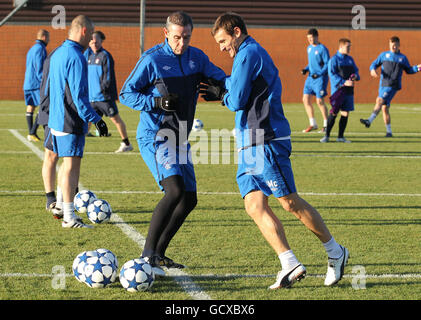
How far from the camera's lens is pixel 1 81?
96.4 ft

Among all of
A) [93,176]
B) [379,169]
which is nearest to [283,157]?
[93,176]

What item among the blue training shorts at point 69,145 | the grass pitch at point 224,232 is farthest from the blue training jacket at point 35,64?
the blue training shorts at point 69,145

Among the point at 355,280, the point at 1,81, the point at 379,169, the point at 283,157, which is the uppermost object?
the point at 283,157

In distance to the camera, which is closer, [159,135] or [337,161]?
[159,135]

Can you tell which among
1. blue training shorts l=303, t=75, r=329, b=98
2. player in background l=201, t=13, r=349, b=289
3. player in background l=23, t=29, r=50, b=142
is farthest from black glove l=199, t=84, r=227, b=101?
blue training shorts l=303, t=75, r=329, b=98

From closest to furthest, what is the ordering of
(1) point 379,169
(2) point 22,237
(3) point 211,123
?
(2) point 22,237 < (1) point 379,169 < (3) point 211,123

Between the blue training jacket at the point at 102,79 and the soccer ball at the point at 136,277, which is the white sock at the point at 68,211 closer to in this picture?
the soccer ball at the point at 136,277

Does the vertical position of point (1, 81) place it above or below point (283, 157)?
below

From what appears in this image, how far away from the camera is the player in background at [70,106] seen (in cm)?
694

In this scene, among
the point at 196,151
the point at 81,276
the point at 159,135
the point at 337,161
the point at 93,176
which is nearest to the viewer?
the point at 81,276

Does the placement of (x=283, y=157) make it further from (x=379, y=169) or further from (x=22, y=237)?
(x=379, y=169)

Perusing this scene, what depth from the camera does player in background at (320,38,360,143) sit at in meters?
15.2

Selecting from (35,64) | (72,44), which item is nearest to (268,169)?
(72,44)

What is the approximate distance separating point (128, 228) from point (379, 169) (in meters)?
5.96
